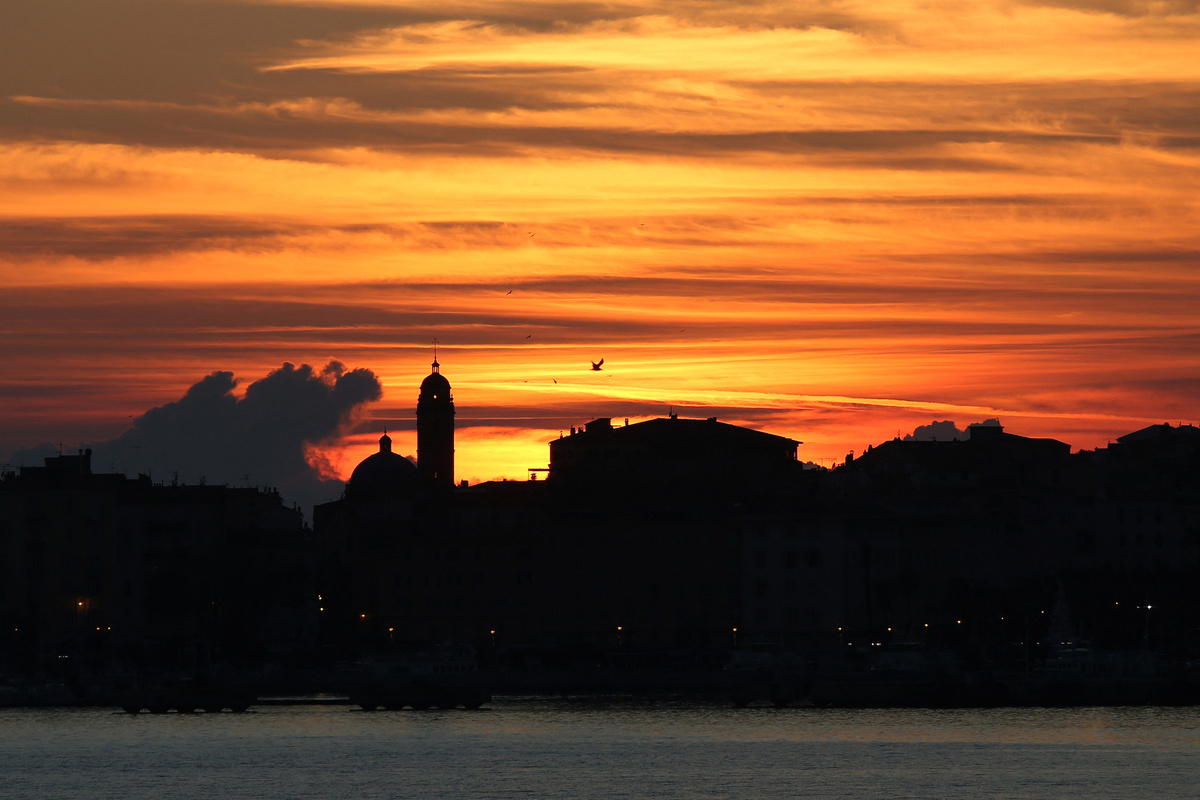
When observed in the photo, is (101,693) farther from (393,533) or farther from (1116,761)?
(1116,761)

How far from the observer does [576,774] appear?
291 feet

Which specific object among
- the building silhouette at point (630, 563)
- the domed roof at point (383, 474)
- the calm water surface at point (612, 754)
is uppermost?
the domed roof at point (383, 474)

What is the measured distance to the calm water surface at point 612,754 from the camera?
85188 millimetres

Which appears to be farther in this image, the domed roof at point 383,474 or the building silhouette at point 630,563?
the domed roof at point 383,474

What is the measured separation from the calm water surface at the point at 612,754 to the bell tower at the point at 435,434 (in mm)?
63538

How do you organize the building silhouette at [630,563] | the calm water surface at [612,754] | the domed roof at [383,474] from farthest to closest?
the domed roof at [383,474] < the building silhouette at [630,563] < the calm water surface at [612,754]

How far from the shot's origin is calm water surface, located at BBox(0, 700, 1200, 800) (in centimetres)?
8519

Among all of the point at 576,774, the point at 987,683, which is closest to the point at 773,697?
the point at 987,683

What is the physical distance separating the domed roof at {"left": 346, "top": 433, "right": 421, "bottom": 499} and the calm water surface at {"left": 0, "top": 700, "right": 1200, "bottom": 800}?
47.8m

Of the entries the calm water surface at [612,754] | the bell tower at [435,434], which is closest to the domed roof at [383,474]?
the bell tower at [435,434]

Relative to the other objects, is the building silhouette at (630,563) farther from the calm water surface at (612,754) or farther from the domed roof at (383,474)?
the calm water surface at (612,754)

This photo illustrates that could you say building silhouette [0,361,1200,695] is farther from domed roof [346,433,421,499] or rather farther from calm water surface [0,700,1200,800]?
calm water surface [0,700,1200,800]

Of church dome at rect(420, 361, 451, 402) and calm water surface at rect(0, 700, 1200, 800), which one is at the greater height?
church dome at rect(420, 361, 451, 402)

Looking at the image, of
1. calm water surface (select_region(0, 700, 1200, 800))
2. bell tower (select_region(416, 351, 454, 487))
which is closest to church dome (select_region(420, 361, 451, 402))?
bell tower (select_region(416, 351, 454, 487))
